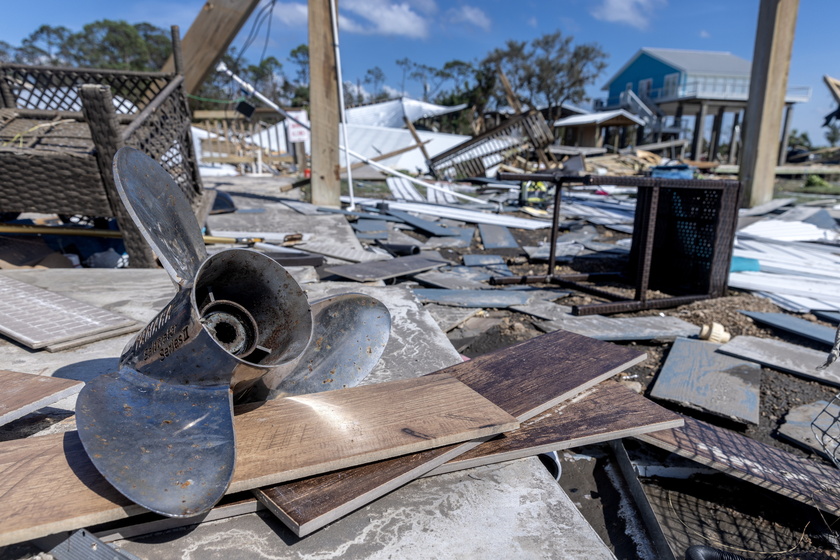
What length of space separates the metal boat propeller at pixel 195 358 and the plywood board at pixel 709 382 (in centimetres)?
184

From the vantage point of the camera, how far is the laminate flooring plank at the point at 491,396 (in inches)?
54.9

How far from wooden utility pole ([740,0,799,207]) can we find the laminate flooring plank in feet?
30.1

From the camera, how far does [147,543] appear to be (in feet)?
4.40

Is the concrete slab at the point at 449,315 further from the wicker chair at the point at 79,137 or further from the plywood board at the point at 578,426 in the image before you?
the wicker chair at the point at 79,137

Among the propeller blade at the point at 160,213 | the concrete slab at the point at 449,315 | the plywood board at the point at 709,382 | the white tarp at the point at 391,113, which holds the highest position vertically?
the white tarp at the point at 391,113

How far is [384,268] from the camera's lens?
4.75 metres

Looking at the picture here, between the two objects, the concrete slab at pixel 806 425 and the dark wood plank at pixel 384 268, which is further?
the dark wood plank at pixel 384 268

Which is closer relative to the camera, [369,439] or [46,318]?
[369,439]

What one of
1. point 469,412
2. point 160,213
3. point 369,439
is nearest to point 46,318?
point 160,213

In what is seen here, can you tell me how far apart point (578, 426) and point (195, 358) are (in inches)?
52.9

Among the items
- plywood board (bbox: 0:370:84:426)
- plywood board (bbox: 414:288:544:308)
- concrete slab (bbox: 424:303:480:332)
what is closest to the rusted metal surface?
plywood board (bbox: 414:288:544:308)

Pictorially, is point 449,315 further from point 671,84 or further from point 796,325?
point 671,84

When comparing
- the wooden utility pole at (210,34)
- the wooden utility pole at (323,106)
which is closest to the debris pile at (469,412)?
the wooden utility pole at (210,34)

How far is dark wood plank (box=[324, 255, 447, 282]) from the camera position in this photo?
437cm
